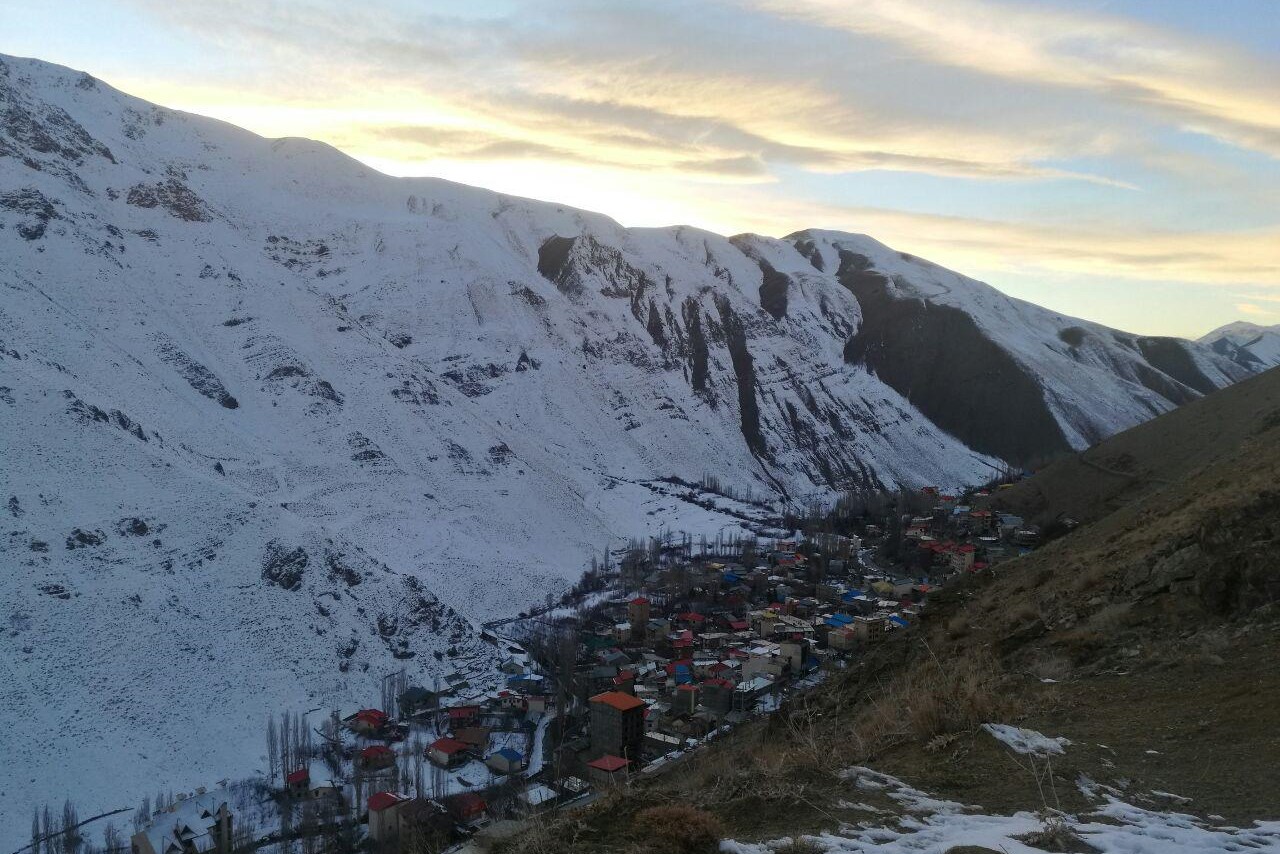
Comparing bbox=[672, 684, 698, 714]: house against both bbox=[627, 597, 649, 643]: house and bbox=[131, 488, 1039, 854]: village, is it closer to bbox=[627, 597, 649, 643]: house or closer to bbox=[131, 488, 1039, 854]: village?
bbox=[131, 488, 1039, 854]: village

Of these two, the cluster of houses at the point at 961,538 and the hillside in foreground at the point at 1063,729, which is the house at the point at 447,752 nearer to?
the hillside in foreground at the point at 1063,729

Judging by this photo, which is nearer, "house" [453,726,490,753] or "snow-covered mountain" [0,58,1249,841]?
"house" [453,726,490,753]

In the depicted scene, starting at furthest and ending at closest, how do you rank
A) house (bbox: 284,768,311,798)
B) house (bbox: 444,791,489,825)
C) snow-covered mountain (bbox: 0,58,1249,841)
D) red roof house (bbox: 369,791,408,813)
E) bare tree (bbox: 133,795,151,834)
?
snow-covered mountain (bbox: 0,58,1249,841), house (bbox: 284,768,311,798), bare tree (bbox: 133,795,151,834), red roof house (bbox: 369,791,408,813), house (bbox: 444,791,489,825)

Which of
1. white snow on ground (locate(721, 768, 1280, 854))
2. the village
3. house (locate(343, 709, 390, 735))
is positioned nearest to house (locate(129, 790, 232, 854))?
A: the village

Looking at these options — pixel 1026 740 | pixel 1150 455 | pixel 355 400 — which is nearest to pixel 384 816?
pixel 1026 740

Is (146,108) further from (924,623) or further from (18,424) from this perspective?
(924,623)

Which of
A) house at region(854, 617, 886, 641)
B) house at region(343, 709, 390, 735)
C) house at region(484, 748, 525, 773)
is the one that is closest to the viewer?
house at region(484, 748, 525, 773)

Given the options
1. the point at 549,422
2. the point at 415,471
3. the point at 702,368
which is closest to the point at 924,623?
the point at 415,471
